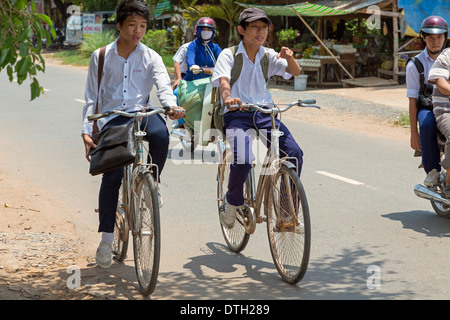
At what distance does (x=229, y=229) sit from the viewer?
611cm

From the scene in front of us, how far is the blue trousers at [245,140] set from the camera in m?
5.26

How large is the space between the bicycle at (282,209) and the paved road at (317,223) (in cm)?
17

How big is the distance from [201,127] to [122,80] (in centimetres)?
409

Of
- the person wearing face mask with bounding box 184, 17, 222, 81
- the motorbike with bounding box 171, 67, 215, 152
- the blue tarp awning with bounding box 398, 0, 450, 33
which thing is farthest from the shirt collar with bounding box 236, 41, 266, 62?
the blue tarp awning with bounding box 398, 0, 450, 33

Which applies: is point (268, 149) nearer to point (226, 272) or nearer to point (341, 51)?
point (226, 272)

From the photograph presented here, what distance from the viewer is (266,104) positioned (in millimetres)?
5422

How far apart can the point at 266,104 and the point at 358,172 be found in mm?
4135

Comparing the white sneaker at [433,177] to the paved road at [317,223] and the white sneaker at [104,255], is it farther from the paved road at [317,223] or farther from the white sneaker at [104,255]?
the white sneaker at [104,255]

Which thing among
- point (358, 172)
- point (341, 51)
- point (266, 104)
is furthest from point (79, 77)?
point (266, 104)

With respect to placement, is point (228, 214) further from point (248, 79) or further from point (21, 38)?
point (21, 38)

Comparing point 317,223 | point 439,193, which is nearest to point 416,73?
point 439,193

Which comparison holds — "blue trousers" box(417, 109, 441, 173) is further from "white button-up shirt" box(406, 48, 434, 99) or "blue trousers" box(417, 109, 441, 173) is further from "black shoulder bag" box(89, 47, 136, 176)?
"black shoulder bag" box(89, 47, 136, 176)

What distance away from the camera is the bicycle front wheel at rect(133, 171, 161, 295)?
15.0ft

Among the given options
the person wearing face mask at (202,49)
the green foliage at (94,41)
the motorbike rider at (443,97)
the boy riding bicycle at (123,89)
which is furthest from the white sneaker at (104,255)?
the green foliage at (94,41)
